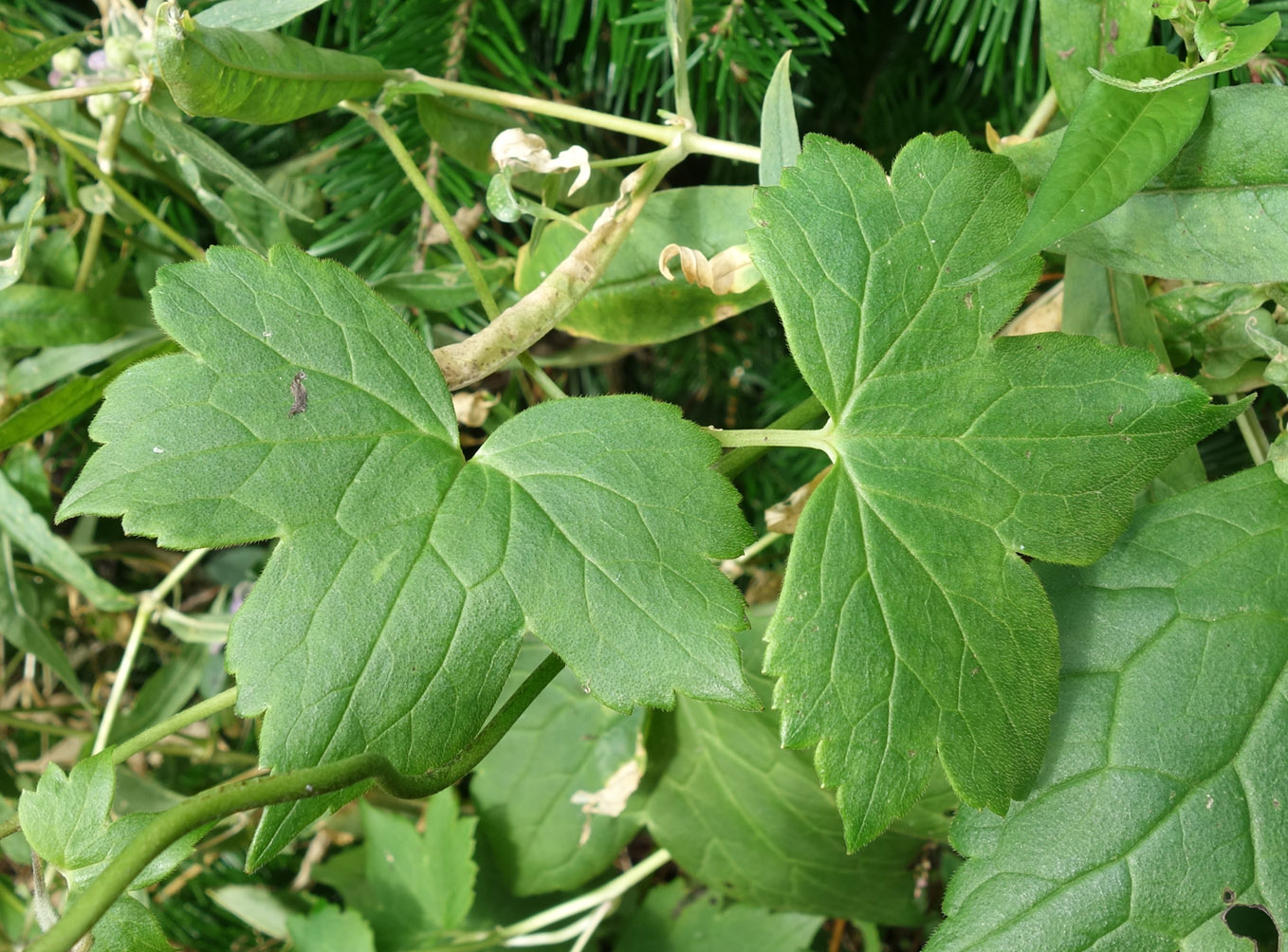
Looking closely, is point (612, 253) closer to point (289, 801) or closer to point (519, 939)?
point (289, 801)

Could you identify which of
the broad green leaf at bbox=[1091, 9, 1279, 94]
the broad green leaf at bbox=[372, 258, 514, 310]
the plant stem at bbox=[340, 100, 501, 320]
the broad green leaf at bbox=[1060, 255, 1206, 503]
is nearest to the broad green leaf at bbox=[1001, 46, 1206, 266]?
the broad green leaf at bbox=[1091, 9, 1279, 94]

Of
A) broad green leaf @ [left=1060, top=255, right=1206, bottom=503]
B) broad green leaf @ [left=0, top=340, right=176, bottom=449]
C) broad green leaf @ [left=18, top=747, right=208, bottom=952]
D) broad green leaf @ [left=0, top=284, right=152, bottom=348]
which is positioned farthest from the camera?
broad green leaf @ [left=0, top=284, right=152, bottom=348]

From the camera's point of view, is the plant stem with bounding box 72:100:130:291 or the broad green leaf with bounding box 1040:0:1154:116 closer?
the broad green leaf with bounding box 1040:0:1154:116

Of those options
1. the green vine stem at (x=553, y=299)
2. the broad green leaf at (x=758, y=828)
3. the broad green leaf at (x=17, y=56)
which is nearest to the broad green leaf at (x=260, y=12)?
the broad green leaf at (x=17, y=56)

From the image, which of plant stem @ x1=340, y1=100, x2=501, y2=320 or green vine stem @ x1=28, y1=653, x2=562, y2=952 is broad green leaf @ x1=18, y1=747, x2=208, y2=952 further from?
plant stem @ x1=340, y1=100, x2=501, y2=320

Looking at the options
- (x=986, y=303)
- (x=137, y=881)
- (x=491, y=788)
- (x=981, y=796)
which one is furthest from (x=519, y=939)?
(x=986, y=303)

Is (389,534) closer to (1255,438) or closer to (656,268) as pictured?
(656,268)

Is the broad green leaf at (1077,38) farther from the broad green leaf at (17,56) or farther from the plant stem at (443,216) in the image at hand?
the broad green leaf at (17,56)
